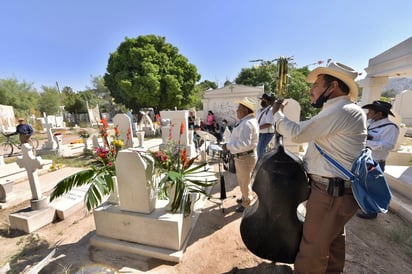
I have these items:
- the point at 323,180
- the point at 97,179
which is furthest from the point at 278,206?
the point at 97,179

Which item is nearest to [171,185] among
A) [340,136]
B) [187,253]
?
[187,253]

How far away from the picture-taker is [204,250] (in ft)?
7.75

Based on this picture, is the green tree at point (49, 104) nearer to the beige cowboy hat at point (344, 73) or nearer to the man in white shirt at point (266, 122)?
the man in white shirt at point (266, 122)

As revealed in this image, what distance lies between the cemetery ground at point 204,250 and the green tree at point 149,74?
12190 mm

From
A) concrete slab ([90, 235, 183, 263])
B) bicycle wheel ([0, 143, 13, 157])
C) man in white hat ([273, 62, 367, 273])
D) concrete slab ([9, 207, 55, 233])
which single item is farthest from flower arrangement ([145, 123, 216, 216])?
bicycle wheel ([0, 143, 13, 157])

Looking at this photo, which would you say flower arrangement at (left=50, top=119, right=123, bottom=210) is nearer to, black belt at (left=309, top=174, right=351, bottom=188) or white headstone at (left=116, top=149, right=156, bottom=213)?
white headstone at (left=116, top=149, right=156, bottom=213)

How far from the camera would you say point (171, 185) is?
2.35m

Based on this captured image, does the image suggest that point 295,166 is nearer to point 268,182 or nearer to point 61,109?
point 268,182

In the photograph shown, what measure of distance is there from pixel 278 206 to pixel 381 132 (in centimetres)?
235

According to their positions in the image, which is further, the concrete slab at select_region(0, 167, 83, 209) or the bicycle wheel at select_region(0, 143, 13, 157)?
the bicycle wheel at select_region(0, 143, 13, 157)

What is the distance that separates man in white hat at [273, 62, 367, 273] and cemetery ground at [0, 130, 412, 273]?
2.50 ft

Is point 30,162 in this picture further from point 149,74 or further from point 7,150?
point 149,74

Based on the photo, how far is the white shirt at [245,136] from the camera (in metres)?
2.77

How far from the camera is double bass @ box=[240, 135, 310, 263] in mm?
1612
